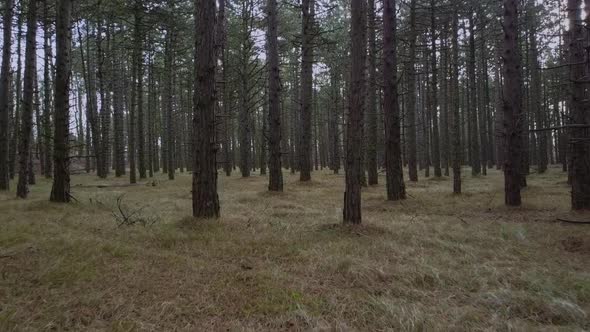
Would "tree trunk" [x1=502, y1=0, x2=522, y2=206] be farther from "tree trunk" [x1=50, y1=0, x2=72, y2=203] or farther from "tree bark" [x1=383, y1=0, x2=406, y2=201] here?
"tree trunk" [x1=50, y1=0, x2=72, y2=203]

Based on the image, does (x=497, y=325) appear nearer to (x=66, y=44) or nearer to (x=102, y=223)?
(x=102, y=223)

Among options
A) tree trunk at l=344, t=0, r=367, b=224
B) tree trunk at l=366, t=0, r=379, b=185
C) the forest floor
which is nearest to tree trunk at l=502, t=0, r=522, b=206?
the forest floor

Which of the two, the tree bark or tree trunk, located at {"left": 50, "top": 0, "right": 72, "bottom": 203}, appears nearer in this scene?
tree trunk, located at {"left": 50, "top": 0, "right": 72, "bottom": 203}

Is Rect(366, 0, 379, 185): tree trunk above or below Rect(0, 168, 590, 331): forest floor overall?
above

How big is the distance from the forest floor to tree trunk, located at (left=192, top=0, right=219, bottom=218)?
0.66m

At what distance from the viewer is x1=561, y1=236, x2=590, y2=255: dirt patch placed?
5.23 metres

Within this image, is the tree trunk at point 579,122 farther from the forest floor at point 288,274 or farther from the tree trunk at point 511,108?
the forest floor at point 288,274

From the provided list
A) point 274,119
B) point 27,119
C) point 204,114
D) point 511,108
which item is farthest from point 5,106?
point 511,108

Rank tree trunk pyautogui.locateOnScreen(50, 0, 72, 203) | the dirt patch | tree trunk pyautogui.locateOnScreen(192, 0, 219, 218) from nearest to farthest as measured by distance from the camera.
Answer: the dirt patch
tree trunk pyautogui.locateOnScreen(192, 0, 219, 218)
tree trunk pyautogui.locateOnScreen(50, 0, 72, 203)

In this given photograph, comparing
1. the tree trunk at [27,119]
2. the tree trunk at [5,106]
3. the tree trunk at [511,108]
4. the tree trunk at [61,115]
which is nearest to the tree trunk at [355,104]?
the tree trunk at [511,108]

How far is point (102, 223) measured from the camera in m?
6.49

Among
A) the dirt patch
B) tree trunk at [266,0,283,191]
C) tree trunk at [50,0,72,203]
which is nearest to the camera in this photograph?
the dirt patch

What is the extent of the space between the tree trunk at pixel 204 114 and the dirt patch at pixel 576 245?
5.80 m

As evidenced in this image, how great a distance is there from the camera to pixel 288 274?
13.5ft
